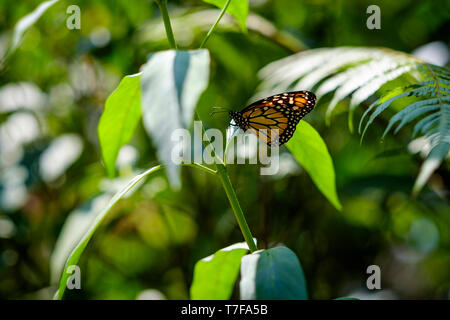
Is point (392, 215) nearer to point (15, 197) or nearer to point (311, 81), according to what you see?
point (311, 81)

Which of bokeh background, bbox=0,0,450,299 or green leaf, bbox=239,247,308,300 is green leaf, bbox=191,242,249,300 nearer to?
green leaf, bbox=239,247,308,300

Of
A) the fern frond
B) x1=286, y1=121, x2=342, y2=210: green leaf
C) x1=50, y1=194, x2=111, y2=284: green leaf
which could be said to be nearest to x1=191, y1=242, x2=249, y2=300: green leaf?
x1=286, y1=121, x2=342, y2=210: green leaf

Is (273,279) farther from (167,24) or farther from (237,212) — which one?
(167,24)

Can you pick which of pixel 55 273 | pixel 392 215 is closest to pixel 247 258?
pixel 55 273

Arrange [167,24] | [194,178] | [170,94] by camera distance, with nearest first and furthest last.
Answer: [170,94] → [167,24] → [194,178]
